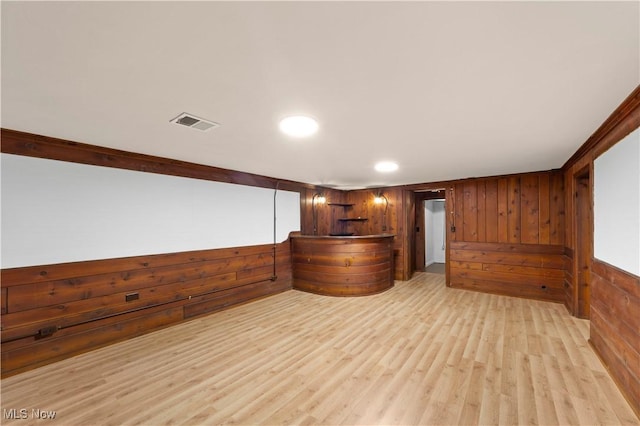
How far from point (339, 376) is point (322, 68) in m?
2.46

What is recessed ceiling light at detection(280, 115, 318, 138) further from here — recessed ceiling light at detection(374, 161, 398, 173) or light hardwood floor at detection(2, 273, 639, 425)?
light hardwood floor at detection(2, 273, 639, 425)

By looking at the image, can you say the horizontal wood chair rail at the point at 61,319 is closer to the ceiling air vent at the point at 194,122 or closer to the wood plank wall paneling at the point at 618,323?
the ceiling air vent at the point at 194,122

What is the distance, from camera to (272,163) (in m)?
3.91

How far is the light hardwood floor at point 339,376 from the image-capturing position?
1873mm

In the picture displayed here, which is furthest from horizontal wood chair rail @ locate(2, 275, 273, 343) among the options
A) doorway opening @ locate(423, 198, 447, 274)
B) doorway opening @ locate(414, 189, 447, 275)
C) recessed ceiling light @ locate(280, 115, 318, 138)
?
doorway opening @ locate(423, 198, 447, 274)

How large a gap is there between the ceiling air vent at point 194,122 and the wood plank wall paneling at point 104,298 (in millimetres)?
2026

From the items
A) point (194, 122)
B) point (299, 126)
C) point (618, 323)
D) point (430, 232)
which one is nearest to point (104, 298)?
point (194, 122)

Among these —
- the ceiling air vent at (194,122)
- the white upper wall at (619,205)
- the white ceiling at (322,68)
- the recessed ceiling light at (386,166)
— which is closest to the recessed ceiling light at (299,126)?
the white ceiling at (322,68)

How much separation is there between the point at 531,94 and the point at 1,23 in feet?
9.60

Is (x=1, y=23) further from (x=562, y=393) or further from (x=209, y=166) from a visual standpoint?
(x=562, y=393)

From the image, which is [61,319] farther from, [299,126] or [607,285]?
[607,285]

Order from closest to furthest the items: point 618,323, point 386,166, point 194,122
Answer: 1. point 618,323
2. point 194,122
3. point 386,166

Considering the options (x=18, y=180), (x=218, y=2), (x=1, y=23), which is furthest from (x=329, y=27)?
(x=18, y=180)

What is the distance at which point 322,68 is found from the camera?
146 centimetres
